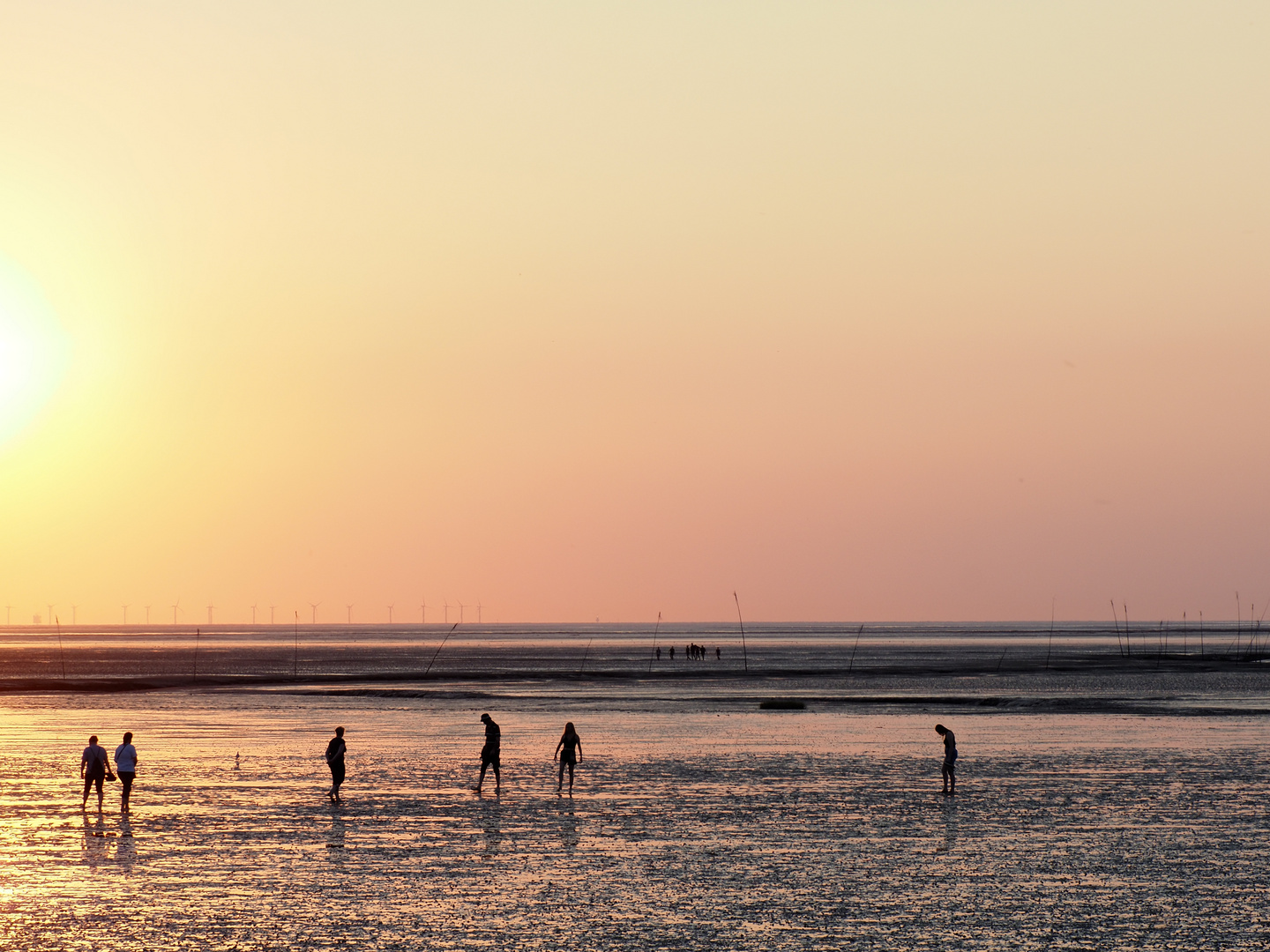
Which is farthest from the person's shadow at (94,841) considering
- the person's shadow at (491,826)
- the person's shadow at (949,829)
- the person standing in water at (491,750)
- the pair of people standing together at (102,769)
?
the person's shadow at (949,829)

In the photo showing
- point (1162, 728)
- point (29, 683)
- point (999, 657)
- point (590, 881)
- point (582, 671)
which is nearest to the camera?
point (590, 881)

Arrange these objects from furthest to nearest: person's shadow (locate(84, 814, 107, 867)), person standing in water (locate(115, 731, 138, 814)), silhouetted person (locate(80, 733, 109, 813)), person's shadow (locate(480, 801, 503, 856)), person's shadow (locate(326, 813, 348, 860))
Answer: person standing in water (locate(115, 731, 138, 814)) < silhouetted person (locate(80, 733, 109, 813)) < person's shadow (locate(480, 801, 503, 856)) < person's shadow (locate(326, 813, 348, 860)) < person's shadow (locate(84, 814, 107, 867))

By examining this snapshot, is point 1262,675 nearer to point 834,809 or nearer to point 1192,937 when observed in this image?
point 834,809

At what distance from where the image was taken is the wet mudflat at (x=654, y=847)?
1914 cm

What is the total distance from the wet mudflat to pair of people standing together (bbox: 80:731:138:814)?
0.66 metres

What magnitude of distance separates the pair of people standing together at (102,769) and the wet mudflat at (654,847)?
26.1 inches

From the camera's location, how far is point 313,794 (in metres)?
33.1

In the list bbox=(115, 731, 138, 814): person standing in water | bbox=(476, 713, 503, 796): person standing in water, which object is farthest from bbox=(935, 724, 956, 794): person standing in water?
bbox=(115, 731, 138, 814): person standing in water

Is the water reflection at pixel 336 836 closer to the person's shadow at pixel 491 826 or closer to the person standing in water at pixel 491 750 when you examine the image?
the person's shadow at pixel 491 826

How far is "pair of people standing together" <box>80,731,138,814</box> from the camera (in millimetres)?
30547

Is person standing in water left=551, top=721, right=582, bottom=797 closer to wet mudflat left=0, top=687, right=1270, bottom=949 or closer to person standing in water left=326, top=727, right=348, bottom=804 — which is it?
wet mudflat left=0, top=687, right=1270, bottom=949

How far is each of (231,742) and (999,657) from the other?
382ft

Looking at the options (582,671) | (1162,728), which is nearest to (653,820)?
(1162,728)

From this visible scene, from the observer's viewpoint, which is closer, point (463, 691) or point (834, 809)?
point (834, 809)
